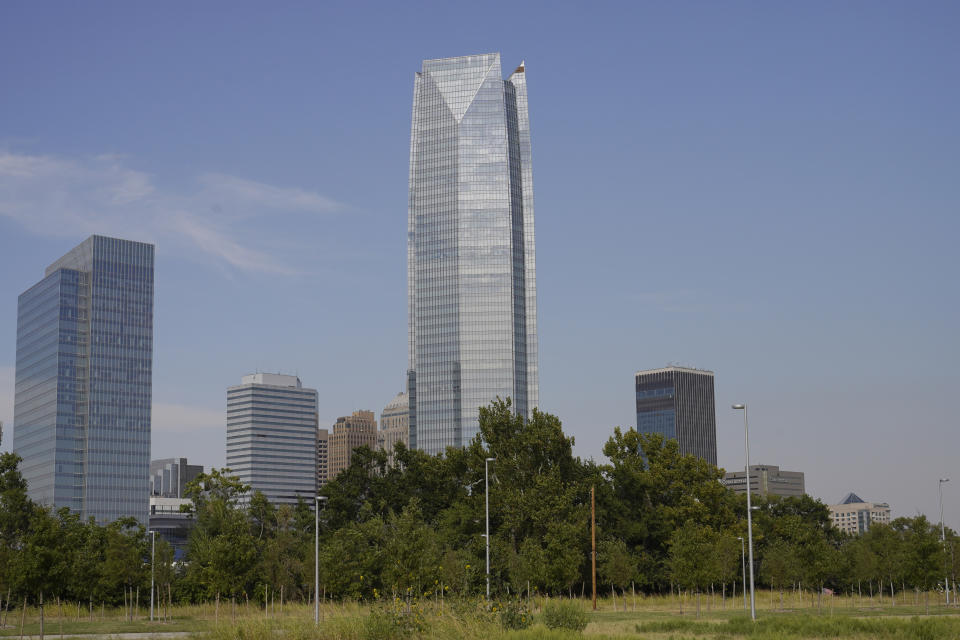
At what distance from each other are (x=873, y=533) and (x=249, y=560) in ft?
182

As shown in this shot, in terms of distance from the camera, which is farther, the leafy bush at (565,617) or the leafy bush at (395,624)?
the leafy bush at (565,617)

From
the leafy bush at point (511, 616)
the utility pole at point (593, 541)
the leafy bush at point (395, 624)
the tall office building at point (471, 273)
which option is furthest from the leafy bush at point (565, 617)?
the tall office building at point (471, 273)

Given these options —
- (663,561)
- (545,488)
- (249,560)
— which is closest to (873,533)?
(663,561)

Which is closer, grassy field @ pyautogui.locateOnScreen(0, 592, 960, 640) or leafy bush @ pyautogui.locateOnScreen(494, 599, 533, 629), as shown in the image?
grassy field @ pyautogui.locateOnScreen(0, 592, 960, 640)

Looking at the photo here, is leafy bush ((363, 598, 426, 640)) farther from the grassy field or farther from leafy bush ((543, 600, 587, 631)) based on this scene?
leafy bush ((543, 600, 587, 631))

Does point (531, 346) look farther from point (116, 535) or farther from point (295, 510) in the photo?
point (116, 535)

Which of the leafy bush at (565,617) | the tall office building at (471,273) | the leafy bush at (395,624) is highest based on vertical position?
the tall office building at (471,273)

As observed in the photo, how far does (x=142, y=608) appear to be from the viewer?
71500 mm

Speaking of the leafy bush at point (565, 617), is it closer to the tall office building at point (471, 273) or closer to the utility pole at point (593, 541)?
the utility pole at point (593, 541)

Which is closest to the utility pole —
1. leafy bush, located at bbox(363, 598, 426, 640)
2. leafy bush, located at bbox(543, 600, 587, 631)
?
leafy bush, located at bbox(543, 600, 587, 631)

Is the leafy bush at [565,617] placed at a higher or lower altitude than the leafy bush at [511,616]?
lower

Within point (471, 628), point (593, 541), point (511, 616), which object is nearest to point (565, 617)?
point (511, 616)

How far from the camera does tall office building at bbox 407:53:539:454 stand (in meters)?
192

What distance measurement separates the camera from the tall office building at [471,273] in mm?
192125
